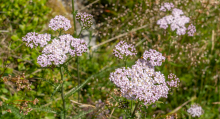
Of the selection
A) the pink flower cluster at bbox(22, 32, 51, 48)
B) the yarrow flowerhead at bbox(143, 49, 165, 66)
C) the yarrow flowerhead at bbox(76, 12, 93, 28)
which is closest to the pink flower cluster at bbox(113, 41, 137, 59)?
the yarrow flowerhead at bbox(143, 49, 165, 66)

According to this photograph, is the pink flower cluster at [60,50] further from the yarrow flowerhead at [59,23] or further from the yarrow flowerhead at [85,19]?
the yarrow flowerhead at [85,19]

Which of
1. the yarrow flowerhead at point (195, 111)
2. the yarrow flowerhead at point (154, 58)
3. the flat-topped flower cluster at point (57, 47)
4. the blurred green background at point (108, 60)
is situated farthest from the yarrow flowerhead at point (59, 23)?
the yarrow flowerhead at point (195, 111)

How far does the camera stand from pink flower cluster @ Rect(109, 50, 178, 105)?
8.93ft

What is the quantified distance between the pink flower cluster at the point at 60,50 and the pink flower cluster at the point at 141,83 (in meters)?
0.64

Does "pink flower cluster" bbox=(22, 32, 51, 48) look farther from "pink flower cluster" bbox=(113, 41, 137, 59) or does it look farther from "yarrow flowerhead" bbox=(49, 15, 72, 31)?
"pink flower cluster" bbox=(113, 41, 137, 59)

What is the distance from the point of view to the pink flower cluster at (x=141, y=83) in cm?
272

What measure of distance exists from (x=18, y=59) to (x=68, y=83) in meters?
1.22

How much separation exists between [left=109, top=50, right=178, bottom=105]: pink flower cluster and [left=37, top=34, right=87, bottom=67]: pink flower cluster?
2.10 ft

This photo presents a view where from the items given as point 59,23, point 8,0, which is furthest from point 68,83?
point 8,0

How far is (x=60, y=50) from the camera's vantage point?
111 inches

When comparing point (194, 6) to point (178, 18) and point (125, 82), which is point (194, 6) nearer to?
point (178, 18)

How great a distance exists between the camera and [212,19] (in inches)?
222

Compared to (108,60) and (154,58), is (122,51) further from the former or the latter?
(108,60)

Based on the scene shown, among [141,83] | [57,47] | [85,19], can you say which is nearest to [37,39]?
[57,47]
